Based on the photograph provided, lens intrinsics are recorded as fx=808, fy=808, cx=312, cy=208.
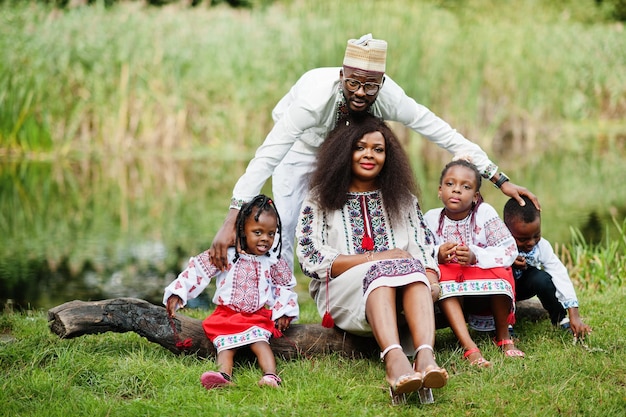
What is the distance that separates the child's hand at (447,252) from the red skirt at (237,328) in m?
0.85

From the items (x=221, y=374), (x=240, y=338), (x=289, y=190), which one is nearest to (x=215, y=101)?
(x=289, y=190)

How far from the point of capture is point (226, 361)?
3510 millimetres

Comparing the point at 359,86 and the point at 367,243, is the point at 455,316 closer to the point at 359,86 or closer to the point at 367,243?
the point at 367,243

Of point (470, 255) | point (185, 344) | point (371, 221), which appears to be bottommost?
point (185, 344)

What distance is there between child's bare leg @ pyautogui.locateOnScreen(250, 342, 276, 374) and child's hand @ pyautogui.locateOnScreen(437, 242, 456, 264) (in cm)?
93

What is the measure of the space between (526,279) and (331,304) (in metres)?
1.10

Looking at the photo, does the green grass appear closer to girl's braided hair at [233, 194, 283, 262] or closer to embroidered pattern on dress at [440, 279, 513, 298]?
embroidered pattern on dress at [440, 279, 513, 298]

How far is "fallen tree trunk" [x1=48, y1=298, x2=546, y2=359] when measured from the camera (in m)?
3.51

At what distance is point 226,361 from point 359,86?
138cm

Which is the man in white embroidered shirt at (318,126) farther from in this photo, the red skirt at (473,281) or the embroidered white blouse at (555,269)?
the red skirt at (473,281)

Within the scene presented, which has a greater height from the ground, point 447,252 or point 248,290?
point 447,252

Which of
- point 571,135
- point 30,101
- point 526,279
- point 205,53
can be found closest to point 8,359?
point 526,279

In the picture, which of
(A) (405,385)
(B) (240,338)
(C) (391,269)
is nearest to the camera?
(A) (405,385)

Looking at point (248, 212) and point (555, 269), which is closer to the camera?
point (248, 212)
